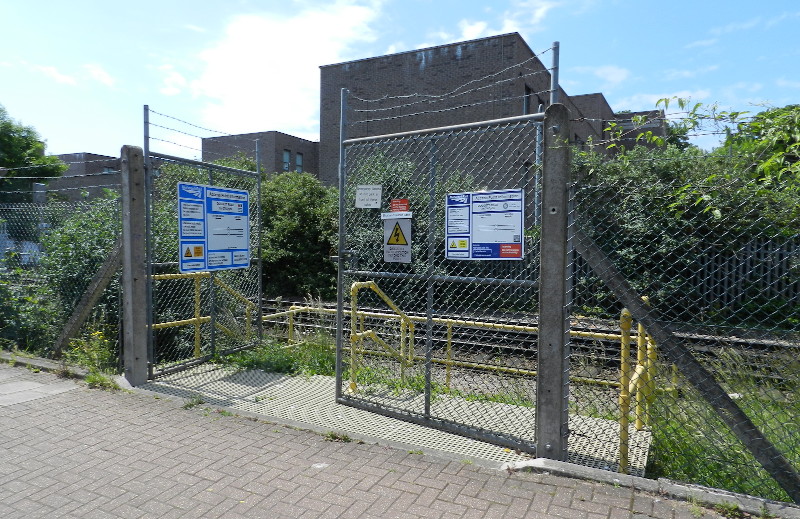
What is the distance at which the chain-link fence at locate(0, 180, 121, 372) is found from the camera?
22.8 feet

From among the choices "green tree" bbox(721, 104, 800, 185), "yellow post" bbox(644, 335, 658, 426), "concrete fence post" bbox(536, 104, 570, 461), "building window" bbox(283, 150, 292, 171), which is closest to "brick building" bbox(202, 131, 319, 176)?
"building window" bbox(283, 150, 292, 171)

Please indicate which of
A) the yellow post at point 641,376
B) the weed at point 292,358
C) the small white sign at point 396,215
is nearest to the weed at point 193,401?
the weed at point 292,358

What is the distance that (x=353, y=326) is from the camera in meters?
5.74

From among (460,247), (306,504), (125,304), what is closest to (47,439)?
(125,304)

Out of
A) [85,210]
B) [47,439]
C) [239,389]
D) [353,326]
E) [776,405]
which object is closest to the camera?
[776,405]

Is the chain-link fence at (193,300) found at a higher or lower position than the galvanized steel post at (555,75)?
lower

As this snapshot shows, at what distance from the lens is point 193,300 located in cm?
789

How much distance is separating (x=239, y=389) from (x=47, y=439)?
6.35 feet

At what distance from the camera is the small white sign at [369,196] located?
543 cm

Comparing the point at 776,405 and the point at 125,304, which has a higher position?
the point at 125,304

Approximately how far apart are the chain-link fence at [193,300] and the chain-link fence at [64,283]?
57 centimetres

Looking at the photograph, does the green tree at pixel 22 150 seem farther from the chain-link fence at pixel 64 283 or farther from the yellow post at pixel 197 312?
the yellow post at pixel 197 312

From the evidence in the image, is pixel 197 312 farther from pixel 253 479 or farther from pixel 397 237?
pixel 253 479

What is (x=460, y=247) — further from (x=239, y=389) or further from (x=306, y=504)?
(x=239, y=389)
